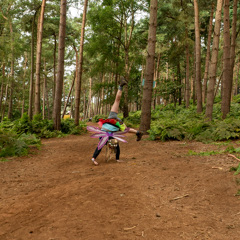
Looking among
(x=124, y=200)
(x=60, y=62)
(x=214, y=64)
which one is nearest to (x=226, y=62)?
(x=214, y=64)

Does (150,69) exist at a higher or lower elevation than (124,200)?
higher

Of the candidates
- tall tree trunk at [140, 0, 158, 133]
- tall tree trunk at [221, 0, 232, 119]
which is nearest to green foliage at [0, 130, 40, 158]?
tall tree trunk at [140, 0, 158, 133]

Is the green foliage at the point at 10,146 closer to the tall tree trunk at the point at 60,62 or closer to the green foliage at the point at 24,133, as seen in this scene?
the green foliage at the point at 24,133

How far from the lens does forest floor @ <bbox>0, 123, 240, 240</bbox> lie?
264cm

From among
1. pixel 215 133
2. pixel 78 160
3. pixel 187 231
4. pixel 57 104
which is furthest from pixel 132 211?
pixel 57 104

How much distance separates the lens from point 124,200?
3.55m

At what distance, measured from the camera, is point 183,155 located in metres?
6.70

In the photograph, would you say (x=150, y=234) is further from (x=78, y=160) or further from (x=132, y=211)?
(x=78, y=160)

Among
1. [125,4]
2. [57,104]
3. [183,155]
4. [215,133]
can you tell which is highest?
[125,4]

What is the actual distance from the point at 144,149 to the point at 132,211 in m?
5.22

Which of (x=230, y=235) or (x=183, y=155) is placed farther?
(x=183, y=155)

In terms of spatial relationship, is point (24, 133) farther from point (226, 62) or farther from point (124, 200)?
point (226, 62)

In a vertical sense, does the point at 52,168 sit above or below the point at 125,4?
below

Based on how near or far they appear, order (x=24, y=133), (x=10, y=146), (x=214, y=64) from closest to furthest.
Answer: (x=10, y=146) → (x=24, y=133) → (x=214, y=64)
